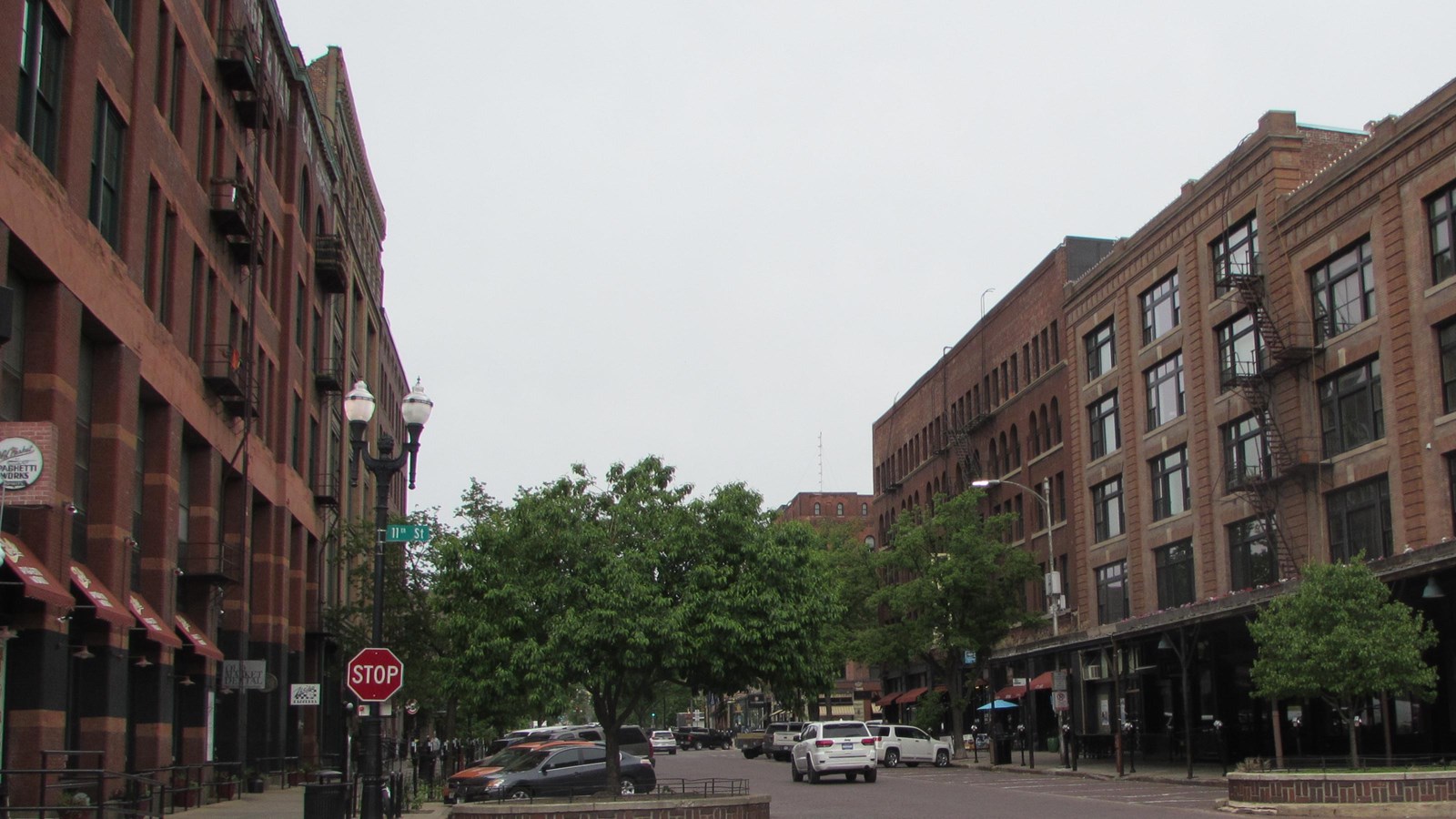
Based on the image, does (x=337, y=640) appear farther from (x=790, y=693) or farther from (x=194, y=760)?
(x=790, y=693)

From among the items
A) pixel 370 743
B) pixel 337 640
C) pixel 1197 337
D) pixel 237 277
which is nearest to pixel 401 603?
pixel 337 640

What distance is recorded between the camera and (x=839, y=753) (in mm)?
43031

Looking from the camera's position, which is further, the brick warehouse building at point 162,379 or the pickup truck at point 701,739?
the pickup truck at point 701,739

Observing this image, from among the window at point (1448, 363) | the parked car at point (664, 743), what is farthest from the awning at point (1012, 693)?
the window at point (1448, 363)

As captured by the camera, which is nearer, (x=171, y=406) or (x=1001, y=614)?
(x=171, y=406)

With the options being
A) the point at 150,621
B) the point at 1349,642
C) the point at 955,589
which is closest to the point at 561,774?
the point at 150,621

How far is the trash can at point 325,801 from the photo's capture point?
2027 centimetres

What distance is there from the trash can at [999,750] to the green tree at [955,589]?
6.23 meters

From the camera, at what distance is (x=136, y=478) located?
30422 mm

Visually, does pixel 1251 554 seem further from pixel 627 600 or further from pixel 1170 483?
pixel 627 600

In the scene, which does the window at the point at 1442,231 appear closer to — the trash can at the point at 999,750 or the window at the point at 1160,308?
the window at the point at 1160,308

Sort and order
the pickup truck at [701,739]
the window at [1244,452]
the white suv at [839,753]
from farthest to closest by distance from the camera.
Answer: the pickup truck at [701,739], the window at [1244,452], the white suv at [839,753]

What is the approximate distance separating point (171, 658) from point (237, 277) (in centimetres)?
1135

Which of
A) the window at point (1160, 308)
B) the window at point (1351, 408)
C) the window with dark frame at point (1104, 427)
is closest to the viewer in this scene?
the window at point (1351, 408)
